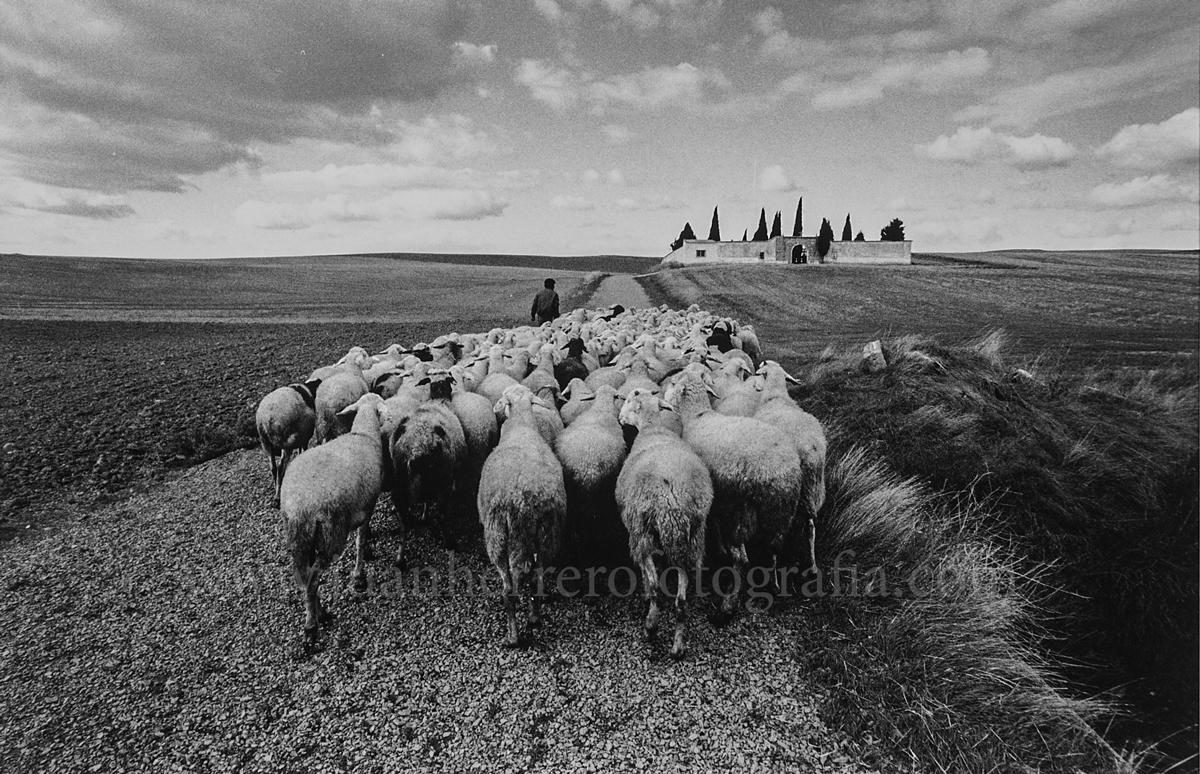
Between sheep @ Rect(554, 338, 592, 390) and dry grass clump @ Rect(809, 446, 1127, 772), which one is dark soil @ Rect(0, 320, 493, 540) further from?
dry grass clump @ Rect(809, 446, 1127, 772)

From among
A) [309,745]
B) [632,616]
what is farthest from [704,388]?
[309,745]

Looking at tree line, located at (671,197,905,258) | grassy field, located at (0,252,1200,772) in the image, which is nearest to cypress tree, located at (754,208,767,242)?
tree line, located at (671,197,905,258)

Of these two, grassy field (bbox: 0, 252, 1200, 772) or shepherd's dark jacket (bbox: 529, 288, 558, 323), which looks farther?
shepherd's dark jacket (bbox: 529, 288, 558, 323)

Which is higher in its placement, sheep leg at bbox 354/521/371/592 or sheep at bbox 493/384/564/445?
sheep at bbox 493/384/564/445

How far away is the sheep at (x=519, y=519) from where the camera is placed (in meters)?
5.04

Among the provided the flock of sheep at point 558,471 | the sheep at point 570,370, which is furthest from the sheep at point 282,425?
the sheep at point 570,370

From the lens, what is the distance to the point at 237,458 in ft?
29.9

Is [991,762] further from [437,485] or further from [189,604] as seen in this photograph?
[189,604]

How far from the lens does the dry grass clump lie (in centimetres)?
397

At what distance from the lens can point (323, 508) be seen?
5035 millimetres

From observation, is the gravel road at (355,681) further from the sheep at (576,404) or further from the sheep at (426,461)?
the sheep at (576,404)

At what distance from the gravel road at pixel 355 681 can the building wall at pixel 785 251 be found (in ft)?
231

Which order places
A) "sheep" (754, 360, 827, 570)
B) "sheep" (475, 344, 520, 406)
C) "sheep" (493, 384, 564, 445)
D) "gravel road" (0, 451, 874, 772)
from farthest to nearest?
"sheep" (475, 344, 520, 406)
"sheep" (493, 384, 564, 445)
"sheep" (754, 360, 827, 570)
"gravel road" (0, 451, 874, 772)

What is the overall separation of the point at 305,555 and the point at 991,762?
5575mm
